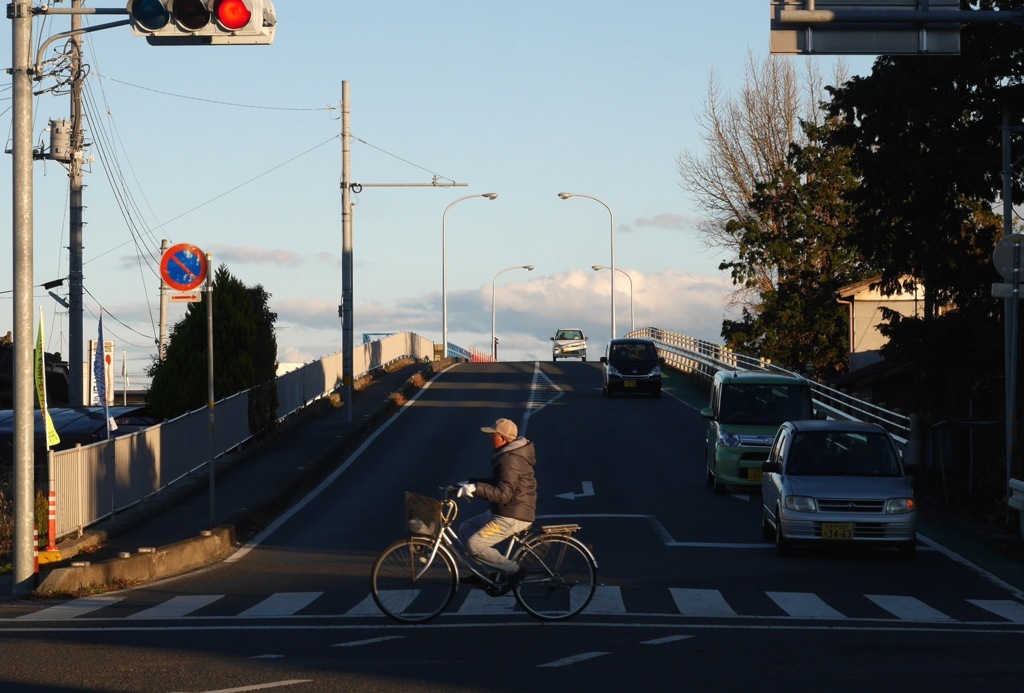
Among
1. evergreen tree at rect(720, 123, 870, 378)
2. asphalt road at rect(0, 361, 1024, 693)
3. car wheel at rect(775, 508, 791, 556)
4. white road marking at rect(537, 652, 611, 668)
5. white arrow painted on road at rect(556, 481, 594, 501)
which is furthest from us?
evergreen tree at rect(720, 123, 870, 378)

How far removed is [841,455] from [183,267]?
9.28 meters

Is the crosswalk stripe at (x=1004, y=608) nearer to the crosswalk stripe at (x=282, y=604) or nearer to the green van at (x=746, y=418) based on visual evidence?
the crosswalk stripe at (x=282, y=604)

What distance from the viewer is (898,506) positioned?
1755 cm

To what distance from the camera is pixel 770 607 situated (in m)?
13.7

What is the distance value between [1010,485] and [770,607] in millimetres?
6974

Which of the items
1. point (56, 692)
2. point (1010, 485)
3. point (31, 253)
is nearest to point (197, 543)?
point (31, 253)

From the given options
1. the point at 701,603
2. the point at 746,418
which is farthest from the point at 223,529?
the point at 746,418

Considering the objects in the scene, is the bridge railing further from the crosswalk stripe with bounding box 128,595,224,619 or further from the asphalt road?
the crosswalk stripe with bounding box 128,595,224,619

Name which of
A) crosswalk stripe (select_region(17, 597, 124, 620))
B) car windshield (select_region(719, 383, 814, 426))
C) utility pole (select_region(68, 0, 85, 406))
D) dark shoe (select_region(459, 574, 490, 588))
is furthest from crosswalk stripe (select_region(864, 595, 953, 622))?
utility pole (select_region(68, 0, 85, 406))

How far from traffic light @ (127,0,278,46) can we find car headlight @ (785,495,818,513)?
886 centimetres

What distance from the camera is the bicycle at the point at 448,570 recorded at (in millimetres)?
12250

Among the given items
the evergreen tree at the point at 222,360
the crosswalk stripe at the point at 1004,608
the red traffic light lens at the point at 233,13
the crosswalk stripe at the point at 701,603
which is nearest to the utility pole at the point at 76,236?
the evergreen tree at the point at 222,360

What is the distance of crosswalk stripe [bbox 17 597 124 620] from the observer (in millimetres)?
13344

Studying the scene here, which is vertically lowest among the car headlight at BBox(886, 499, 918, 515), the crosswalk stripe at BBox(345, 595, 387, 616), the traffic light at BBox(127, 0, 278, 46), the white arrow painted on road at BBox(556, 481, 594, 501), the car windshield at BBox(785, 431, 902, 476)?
the white arrow painted on road at BBox(556, 481, 594, 501)
